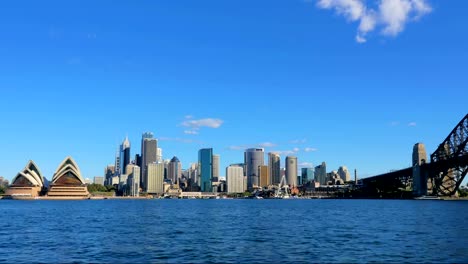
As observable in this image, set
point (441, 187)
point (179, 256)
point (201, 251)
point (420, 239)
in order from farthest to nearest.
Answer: point (441, 187)
point (420, 239)
point (201, 251)
point (179, 256)

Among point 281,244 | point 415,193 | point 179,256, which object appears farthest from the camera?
point 415,193

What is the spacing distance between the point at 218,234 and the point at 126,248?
38.0 ft

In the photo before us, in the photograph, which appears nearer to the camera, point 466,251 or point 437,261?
point 437,261

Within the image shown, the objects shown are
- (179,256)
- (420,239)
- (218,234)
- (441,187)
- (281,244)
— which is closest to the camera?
(179,256)

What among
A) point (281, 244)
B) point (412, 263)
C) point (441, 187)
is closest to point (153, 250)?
point (281, 244)

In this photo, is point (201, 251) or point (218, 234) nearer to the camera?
point (201, 251)

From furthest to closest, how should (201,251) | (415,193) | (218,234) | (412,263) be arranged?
(415,193) < (218,234) < (201,251) < (412,263)

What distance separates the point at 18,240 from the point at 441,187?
172440mm

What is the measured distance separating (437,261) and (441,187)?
168 m

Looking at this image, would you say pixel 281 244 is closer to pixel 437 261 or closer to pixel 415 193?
pixel 437 261

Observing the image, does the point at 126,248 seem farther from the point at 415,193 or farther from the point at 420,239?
the point at 415,193

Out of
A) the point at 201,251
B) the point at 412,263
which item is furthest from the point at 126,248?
the point at 412,263

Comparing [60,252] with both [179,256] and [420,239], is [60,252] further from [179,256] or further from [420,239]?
[420,239]

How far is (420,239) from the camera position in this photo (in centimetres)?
3934
